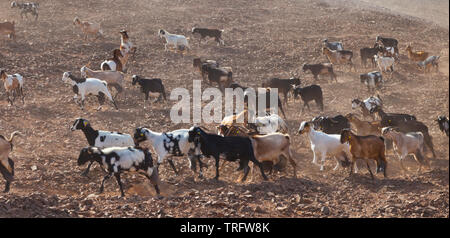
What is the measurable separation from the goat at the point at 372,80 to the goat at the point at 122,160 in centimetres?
1216

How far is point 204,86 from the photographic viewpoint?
781 inches

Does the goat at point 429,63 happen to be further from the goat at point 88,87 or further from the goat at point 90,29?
the goat at point 90,29

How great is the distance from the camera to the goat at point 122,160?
33.9 ft

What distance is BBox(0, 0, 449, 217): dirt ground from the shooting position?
31.9ft

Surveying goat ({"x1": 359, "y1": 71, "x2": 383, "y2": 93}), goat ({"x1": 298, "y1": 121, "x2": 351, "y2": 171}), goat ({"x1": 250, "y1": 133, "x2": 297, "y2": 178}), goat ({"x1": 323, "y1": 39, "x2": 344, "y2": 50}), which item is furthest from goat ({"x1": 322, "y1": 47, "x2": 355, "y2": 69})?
goat ({"x1": 250, "y1": 133, "x2": 297, "y2": 178})

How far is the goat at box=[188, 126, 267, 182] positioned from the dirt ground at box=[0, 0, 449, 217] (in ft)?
1.85

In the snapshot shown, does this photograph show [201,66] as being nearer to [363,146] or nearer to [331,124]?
[331,124]

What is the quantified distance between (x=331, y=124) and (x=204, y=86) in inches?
271

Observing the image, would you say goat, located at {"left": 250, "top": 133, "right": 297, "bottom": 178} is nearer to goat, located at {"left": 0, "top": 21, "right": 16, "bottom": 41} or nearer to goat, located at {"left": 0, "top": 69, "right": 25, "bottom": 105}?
goat, located at {"left": 0, "top": 69, "right": 25, "bottom": 105}

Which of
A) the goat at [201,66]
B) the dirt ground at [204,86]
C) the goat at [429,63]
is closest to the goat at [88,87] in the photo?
the dirt ground at [204,86]

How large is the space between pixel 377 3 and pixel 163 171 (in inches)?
1320

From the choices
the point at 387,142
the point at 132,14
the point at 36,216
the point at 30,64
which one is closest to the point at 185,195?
the point at 36,216

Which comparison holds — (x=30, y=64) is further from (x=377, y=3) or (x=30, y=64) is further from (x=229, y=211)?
(x=377, y=3)
